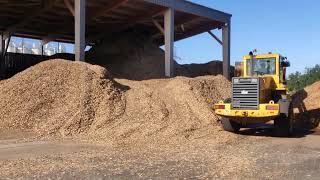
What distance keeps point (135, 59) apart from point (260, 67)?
1433cm

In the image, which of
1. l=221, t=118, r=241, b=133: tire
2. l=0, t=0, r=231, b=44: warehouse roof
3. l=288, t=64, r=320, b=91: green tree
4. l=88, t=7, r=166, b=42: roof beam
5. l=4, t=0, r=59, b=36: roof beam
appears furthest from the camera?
l=288, t=64, r=320, b=91: green tree

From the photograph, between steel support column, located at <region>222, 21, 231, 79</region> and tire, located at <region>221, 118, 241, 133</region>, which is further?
steel support column, located at <region>222, 21, 231, 79</region>

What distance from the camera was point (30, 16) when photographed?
96.9 ft

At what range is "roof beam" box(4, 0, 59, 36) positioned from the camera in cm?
2655

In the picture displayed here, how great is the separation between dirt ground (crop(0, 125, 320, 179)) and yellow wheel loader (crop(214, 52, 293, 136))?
3.58 feet

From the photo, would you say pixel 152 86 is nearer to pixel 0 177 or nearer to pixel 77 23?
pixel 77 23

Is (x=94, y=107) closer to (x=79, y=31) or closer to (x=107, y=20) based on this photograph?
(x=79, y=31)

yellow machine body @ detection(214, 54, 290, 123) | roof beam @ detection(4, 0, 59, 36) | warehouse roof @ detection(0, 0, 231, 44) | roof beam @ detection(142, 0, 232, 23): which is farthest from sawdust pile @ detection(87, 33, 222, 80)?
yellow machine body @ detection(214, 54, 290, 123)

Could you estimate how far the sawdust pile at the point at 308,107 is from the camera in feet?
72.1

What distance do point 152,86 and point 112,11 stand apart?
7.07 metres

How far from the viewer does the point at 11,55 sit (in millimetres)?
34344

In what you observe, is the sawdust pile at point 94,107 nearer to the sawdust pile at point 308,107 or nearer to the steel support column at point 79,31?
the steel support column at point 79,31

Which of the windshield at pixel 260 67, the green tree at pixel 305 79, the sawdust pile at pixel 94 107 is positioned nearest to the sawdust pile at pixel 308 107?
the windshield at pixel 260 67

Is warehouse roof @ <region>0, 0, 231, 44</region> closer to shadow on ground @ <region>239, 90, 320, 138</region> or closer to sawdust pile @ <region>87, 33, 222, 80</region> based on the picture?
sawdust pile @ <region>87, 33, 222, 80</region>
